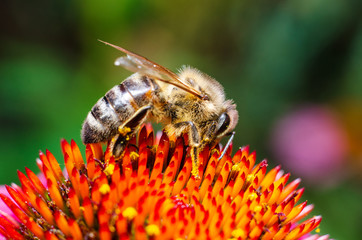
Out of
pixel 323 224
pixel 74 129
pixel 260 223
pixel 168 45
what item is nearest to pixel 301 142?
pixel 323 224

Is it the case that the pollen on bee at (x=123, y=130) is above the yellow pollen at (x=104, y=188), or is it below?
above

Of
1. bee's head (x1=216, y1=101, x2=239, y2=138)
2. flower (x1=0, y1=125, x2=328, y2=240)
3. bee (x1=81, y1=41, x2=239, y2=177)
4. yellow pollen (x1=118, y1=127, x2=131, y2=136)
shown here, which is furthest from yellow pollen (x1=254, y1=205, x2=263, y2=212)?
yellow pollen (x1=118, y1=127, x2=131, y2=136)

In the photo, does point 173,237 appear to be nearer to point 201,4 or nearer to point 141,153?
point 141,153

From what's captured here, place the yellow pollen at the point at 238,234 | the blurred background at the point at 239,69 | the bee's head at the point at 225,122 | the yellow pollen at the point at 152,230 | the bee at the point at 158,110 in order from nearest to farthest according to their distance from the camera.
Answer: the yellow pollen at the point at 152,230, the yellow pollen at the point at 238,234, the bee at the point at 158,110, the bee's head at the point at 225,122, the blurred background at the point at 239,69

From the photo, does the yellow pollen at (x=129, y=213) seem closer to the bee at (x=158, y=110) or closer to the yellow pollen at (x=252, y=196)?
the bee at (x=158, y=110)

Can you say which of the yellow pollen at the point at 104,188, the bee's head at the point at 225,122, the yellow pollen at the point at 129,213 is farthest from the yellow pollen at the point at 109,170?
the bee's head at the point at 225,122

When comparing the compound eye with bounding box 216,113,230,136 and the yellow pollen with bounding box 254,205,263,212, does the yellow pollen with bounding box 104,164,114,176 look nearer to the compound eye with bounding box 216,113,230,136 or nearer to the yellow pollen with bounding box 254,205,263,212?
the compound eye with bounding box 216,113,230,136
